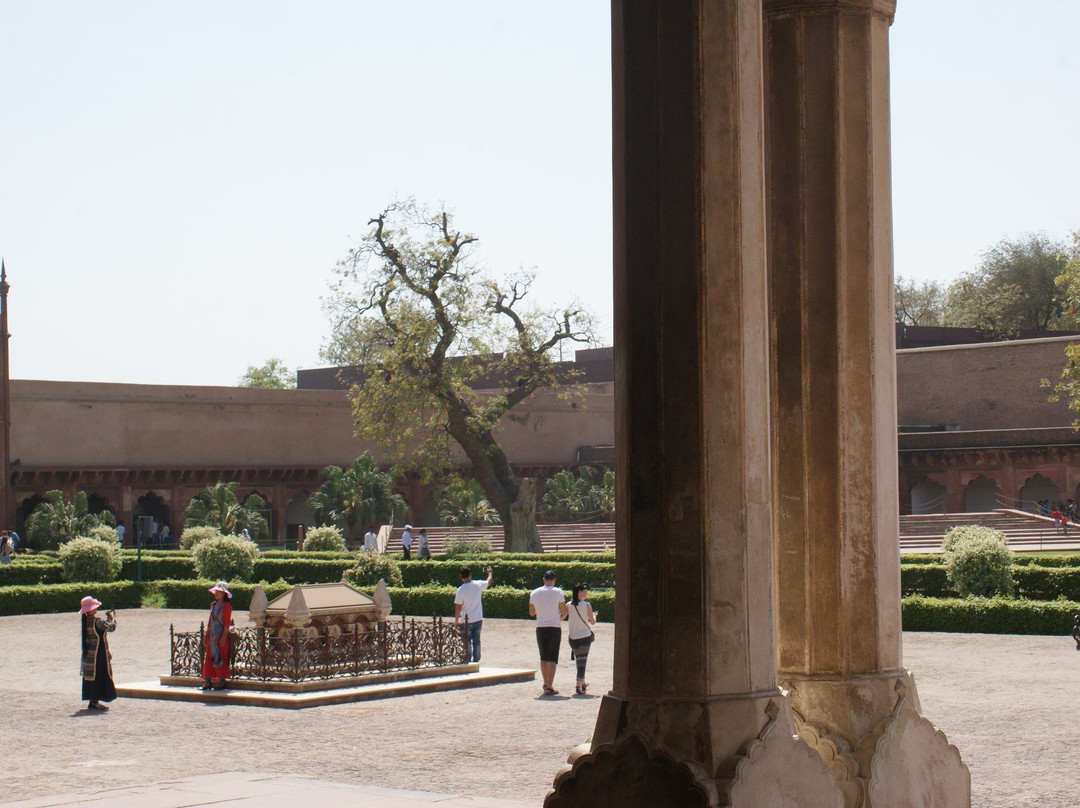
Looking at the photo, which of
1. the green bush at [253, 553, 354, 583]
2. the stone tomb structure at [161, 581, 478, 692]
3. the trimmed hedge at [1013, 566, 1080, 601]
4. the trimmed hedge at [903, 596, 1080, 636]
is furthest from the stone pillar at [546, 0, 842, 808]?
the green bush at [253, 553, 354, 583]

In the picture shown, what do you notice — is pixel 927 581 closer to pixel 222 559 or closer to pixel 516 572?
pixel 516 572

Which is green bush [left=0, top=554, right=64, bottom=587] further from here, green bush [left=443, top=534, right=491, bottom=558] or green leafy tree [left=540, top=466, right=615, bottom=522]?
Answer: green leafy tree [left=540, top=466, right=615, bottom=522]

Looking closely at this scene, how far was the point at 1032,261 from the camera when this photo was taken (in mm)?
61938

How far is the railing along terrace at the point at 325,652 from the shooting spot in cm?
1284

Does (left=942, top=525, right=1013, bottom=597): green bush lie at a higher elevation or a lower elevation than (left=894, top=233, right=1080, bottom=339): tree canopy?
lower

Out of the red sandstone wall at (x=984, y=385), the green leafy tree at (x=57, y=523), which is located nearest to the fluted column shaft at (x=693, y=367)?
the green leafy tree at (x=57, y=523)

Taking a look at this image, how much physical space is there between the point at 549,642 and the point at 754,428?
875 centimetres

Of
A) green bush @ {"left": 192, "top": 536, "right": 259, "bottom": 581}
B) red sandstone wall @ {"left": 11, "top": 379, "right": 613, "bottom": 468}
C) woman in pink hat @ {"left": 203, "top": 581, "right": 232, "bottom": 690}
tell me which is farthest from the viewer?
red sandstone wall @ {"left": 11, "top": 379, "right": 613, "bottom": 468}

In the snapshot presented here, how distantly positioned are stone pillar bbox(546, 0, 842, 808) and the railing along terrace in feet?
30.4

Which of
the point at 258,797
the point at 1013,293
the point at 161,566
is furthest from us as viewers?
the point at 1013,293

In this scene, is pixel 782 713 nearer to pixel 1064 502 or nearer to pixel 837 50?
pixel 837 50

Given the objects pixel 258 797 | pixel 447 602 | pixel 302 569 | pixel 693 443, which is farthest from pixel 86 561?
pixel 693 443

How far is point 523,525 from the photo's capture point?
97.7ft

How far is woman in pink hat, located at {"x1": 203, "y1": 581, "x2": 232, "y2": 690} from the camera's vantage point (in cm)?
1281
